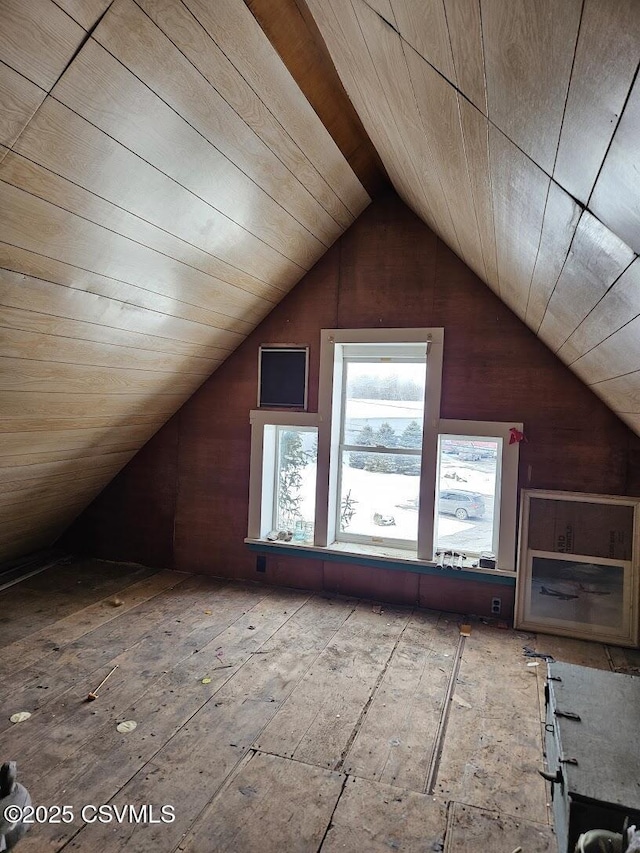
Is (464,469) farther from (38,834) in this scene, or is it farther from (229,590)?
(38,834)

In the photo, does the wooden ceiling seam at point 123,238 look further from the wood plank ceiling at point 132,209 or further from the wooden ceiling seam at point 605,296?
the wooden ceiling seam at point 605,296

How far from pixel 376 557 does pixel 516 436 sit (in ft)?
4.34

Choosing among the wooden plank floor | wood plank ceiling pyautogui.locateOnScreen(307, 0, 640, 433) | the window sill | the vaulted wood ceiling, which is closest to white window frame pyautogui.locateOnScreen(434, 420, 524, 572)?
the window sill

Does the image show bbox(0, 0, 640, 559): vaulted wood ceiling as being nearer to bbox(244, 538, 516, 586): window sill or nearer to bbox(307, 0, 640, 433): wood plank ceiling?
bbox(307, 0, 640, 433): wood plank ceiling

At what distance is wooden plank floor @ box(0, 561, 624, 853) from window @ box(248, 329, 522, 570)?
58 cm

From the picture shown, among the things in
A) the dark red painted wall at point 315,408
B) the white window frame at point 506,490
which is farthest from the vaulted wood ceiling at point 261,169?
the white window frame at point 506,490

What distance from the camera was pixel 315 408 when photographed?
4.12 metres

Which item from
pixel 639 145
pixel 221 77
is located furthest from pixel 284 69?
pixel 639 145

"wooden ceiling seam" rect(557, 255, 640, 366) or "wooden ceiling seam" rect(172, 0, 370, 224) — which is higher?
"wooden ceiling seam" rect(172, 0, 370, 224)

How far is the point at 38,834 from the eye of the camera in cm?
178

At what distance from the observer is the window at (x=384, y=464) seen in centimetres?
380

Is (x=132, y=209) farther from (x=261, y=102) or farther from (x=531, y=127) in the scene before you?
Result: (x=531, y=127)

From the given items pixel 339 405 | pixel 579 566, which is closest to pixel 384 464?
pixel 339 405

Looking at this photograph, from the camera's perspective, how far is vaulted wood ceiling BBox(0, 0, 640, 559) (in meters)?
0.89
